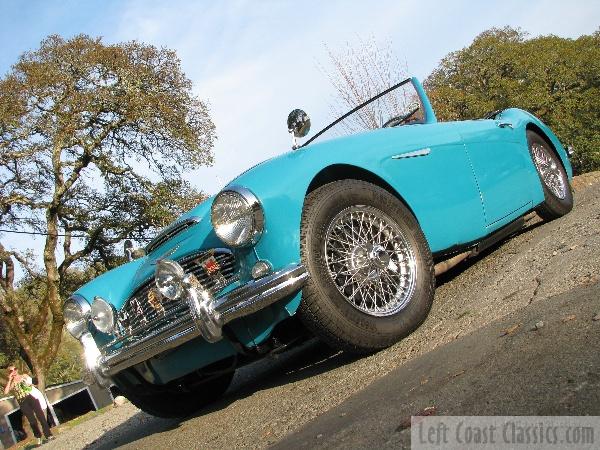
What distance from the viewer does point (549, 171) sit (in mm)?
5805

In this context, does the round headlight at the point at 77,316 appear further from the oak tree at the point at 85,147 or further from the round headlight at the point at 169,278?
the oak tree at the point at 85,147

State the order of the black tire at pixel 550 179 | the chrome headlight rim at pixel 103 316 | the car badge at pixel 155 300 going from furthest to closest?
the black tire at pixel 550 179 < the chrome headlight rim at pixel 103 316 < the car badge at pixel 155 300

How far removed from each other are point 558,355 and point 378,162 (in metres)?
1.79

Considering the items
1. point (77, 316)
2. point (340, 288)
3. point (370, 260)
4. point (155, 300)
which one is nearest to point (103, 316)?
point (77, 316)

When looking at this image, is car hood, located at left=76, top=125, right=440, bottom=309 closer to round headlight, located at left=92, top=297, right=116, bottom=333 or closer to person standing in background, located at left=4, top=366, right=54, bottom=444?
round headlight, located at left=92, top=297, right=116, bottom=333

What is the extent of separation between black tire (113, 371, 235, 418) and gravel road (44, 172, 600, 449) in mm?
109

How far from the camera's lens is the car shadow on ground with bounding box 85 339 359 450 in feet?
12.7

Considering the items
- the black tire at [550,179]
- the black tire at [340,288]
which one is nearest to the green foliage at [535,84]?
the black tire at [550,179]

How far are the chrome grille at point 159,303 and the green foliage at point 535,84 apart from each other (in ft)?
80.5

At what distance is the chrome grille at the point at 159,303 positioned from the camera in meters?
3.31

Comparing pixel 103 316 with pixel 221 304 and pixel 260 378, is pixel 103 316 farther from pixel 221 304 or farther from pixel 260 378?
pixel 260 378

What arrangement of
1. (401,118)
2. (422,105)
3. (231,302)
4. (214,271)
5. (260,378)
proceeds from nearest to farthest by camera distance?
(231,302)
(214,271)
(260,378)
(422,105)
(401,118)

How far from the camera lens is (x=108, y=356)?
146 inches

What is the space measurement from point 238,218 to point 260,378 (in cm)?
213
